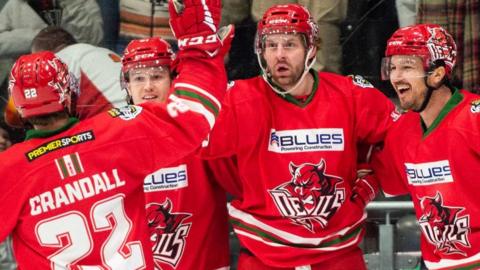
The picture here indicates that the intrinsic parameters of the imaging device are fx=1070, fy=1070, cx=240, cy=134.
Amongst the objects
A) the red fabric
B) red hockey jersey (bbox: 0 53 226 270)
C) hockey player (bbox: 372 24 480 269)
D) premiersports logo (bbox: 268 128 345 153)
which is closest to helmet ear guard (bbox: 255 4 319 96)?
premiersports logo (bbox: 268 128 345 153)

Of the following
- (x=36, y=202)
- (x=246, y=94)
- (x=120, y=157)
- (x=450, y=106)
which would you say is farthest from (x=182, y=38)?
(x=450, y=106)

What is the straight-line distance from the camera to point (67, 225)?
9.51 ft

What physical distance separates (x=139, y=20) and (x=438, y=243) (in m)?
1.55

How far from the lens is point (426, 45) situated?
3588mm

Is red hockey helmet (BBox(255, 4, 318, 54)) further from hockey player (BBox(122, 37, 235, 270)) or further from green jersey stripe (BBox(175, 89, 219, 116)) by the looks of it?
green jersey stripe (BBox(175, 89, 219, 116))

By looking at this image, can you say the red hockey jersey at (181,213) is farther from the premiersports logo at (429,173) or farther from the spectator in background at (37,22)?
the spectator in background at (37,22)

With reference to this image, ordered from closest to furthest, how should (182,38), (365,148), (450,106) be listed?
1. (182,38)
2. (450,106)
3. (365,148)

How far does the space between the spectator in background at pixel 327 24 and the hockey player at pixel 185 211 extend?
61cm

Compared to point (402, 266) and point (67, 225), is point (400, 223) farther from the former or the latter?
point (67, 225)

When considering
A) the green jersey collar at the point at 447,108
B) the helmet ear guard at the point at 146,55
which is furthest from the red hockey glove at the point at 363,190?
the helmet ear guard at the point at 146,55

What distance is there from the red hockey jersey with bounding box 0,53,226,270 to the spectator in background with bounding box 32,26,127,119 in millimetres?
1393

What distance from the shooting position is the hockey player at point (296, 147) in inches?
143

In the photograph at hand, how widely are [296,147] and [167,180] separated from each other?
0.48 metres

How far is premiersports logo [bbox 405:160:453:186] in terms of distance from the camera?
3.50 m
